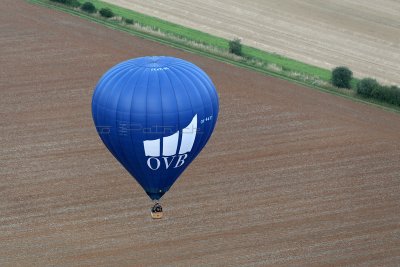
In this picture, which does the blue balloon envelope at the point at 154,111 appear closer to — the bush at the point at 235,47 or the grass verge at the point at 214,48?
the grass verge at the point at 214,48

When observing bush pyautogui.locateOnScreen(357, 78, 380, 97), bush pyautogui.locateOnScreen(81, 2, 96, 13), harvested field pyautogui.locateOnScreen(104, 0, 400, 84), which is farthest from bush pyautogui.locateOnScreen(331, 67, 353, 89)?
bush pyautogui.locateOnScreen(81, 2, 96, 13)

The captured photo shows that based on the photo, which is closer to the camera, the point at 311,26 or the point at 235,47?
the point at 235,47

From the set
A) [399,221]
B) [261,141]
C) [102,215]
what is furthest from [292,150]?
[102,215]

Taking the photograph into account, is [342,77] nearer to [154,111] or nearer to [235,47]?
[235,47]

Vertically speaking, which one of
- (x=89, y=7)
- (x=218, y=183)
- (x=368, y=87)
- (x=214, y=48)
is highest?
(x=89, y=7)

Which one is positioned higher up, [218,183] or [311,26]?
[311,26]

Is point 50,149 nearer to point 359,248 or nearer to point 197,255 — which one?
point 197,255

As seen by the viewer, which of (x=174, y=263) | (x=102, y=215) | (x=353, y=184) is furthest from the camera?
(x=353, y=184)

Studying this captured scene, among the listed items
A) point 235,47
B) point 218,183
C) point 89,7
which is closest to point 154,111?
point 218,183
